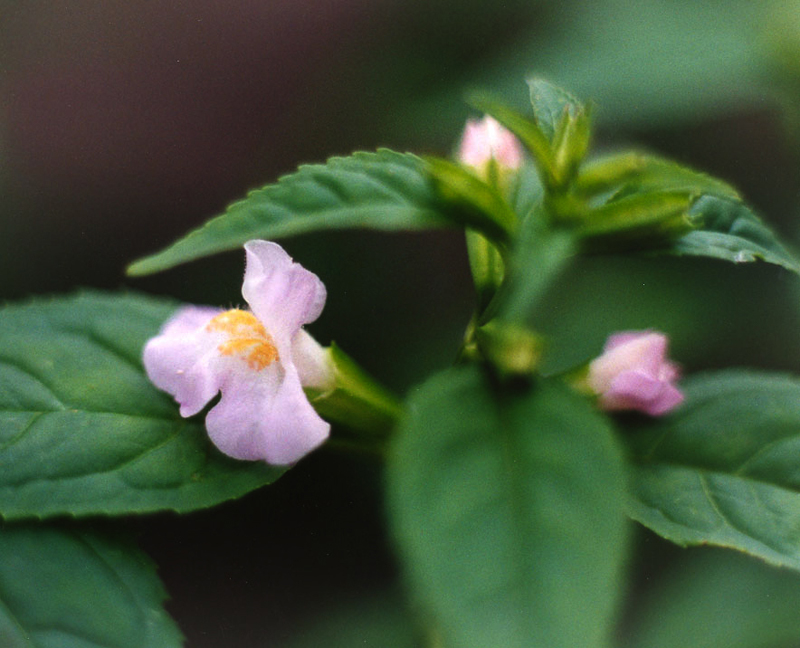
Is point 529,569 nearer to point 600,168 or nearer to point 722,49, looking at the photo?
point 600,168

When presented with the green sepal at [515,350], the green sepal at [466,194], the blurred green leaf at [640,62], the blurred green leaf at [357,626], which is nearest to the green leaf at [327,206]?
the green sepal at [466,194]

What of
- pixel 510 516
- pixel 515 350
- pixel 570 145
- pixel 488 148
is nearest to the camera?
pixel 510 516

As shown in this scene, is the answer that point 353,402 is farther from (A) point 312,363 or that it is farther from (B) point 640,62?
(B) point 640,62

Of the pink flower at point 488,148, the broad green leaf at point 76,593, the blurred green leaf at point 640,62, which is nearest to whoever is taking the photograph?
the broad green leaf at point 76,593

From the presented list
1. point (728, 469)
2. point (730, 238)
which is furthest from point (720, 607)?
point (730, 238)

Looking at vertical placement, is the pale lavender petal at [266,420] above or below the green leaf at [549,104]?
below

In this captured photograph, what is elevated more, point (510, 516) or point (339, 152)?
point (510, 516)

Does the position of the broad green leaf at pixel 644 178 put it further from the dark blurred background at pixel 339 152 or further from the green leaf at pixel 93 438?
the dark blurred background at pixel 339 152
